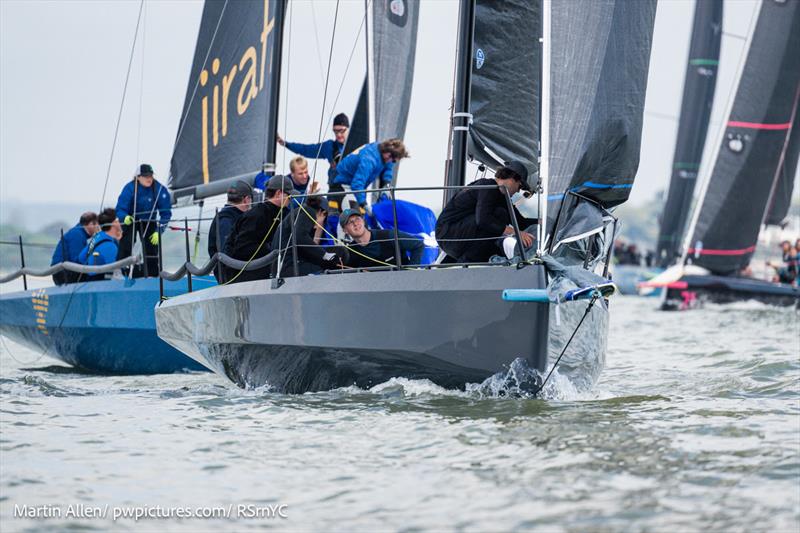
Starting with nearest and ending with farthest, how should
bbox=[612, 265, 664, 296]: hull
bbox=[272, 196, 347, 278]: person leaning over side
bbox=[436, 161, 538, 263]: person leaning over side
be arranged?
bbox=[436, 161, 538, 263]: person leaning over side → bbox=[272, 196, 347, 278]: person leaning over side → bbox=[612, 265, 664, 296]: hull

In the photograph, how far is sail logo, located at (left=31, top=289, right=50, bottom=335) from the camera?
39.8ft

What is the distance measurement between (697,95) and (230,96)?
25743mm

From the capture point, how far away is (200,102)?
480 inches

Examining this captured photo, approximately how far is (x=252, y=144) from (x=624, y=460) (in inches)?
283

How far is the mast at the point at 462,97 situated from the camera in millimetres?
7582

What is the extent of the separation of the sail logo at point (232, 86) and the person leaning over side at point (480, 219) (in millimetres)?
5094

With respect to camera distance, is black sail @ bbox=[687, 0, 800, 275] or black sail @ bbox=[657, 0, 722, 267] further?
black sail @ bbox=[657, 0, 722, 267]

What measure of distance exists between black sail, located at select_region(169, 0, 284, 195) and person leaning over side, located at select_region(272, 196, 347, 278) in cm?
387

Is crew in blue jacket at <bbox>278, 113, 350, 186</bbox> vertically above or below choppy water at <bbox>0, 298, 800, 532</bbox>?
above

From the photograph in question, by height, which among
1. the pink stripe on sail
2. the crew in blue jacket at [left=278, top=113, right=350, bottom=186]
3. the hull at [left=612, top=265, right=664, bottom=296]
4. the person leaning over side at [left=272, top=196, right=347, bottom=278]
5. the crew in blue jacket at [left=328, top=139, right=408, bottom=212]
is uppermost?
the pink stripe on sail

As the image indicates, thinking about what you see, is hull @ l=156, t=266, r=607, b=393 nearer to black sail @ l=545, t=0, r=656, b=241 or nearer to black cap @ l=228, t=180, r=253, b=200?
black sail @ l=545, t=0, r=656, b=241

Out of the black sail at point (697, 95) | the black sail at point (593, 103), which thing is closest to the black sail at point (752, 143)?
the black sail at point (697, 95)

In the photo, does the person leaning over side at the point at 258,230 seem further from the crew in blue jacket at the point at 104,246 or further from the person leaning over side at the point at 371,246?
the crew in blue jacket at the point at 104,246

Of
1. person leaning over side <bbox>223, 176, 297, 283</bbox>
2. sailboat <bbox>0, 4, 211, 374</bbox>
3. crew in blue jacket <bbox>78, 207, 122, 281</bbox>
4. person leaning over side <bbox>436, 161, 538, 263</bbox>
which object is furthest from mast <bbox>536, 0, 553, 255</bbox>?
crew in blue jacket <bbox>78, 207, 122, 281</bbox>
